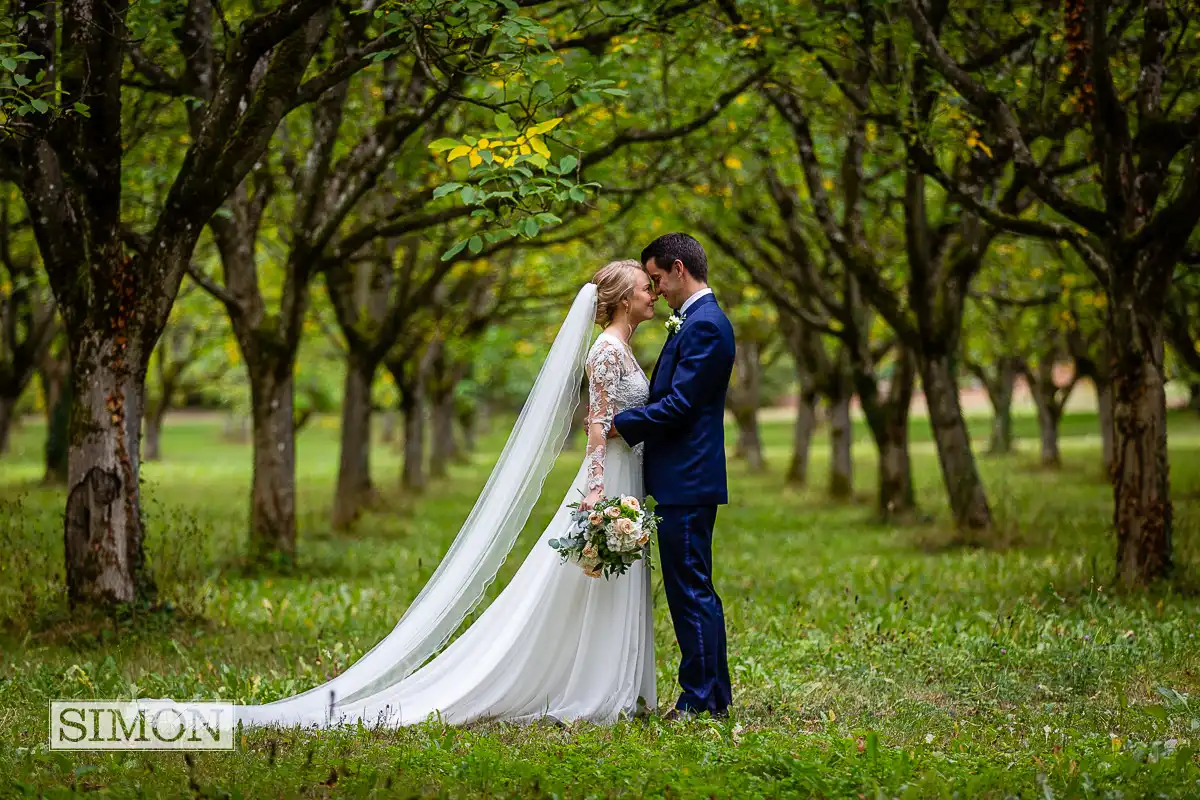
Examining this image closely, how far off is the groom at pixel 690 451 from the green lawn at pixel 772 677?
36 cm

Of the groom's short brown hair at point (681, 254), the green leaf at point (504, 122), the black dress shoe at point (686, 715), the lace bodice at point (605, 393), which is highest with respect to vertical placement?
the green leaf at point (504, 122)

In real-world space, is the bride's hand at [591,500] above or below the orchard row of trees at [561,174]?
below

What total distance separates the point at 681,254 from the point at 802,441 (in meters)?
21.2

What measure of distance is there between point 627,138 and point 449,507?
37.6 feet

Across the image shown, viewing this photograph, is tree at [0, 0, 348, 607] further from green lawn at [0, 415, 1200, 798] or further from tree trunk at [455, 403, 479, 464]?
tree trunk at [455, 403, 479, 464]

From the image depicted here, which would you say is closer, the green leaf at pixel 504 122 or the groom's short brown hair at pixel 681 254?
the groom's short brown hair at pixel 681 254

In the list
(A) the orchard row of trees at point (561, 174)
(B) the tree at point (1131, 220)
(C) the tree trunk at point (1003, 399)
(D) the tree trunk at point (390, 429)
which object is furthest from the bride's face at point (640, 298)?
(D) the tree trunk at point (390, 429)

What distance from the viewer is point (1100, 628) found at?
319 inches

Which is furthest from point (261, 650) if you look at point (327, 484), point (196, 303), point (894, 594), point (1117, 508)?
point (327, 484)

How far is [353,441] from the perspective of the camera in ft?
59.3

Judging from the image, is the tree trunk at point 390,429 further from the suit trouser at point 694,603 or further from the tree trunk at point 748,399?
the suit trouser at point 694,603

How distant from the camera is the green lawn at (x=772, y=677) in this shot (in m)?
4.93

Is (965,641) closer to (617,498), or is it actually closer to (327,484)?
(617,498)

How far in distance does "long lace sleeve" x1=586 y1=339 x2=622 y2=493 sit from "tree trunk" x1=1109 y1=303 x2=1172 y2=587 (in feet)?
18.4
